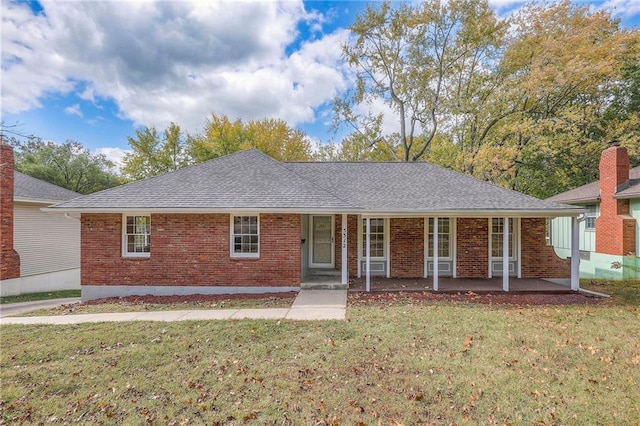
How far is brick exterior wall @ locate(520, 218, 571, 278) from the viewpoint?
10562 mm

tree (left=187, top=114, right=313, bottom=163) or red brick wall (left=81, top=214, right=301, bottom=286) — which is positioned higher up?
tree (left=187, top=114, right=313, bottom=163)

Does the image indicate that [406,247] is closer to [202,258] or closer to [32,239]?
[202,258]

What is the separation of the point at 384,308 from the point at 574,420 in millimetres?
4330

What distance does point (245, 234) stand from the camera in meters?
9.41

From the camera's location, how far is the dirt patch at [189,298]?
8.48 m

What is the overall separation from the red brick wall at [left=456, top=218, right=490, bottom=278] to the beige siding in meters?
16.7

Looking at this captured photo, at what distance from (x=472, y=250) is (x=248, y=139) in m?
22.8

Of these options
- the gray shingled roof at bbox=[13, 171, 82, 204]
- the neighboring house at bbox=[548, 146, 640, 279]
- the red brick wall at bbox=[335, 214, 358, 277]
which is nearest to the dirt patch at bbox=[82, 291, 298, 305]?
the red brick wall at bbox=[335, 214, 358, 277]

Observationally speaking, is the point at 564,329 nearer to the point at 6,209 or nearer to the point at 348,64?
the point at 6,209

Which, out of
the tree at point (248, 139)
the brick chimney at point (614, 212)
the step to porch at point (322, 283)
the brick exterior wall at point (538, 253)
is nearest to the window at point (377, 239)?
the step to porch at point (322, 283)

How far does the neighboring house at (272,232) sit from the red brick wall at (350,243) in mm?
51

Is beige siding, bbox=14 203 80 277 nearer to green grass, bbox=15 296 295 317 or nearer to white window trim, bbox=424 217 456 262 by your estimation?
green grass, bbox=15 296 295 317

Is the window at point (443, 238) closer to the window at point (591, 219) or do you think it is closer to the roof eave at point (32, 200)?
the window at point (591, 219)

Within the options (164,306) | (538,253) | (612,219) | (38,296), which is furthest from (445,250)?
(38,296)
